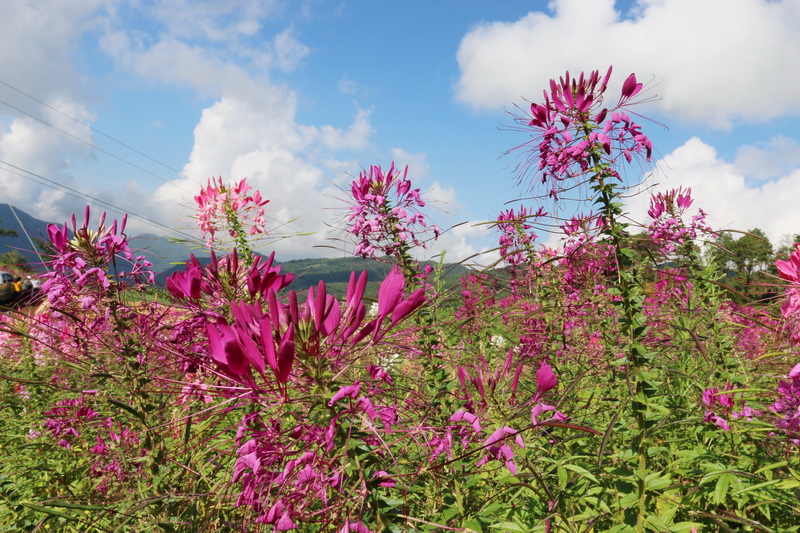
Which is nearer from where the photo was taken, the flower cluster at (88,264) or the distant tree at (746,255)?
the distant tree at (746,255)

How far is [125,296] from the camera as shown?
2.57m

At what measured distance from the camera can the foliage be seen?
133cm

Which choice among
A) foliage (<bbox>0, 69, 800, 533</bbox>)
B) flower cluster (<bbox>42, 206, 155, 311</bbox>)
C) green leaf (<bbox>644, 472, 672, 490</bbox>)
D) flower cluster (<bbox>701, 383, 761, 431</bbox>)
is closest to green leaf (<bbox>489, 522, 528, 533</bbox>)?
foliage (<bbox>0, 69, 800, 533</bbox>)

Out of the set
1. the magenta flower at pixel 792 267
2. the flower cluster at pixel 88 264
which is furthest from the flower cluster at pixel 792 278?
the flower cluster at pixel 88 264

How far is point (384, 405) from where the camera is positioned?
152cm

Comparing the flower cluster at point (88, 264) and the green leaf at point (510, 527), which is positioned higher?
the flower cluster at point (88, 264)

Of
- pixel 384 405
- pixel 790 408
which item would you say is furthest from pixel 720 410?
pixel 384 405

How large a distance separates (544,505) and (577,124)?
1801 mm

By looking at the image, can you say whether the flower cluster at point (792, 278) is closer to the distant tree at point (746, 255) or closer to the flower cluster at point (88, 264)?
the distant tree at point (746, 255)

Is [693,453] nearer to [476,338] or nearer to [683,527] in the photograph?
[683,527]

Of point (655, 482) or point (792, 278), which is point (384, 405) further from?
point (792, 278)

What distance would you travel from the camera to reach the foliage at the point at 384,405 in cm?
133

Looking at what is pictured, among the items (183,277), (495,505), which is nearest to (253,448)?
(183,277)

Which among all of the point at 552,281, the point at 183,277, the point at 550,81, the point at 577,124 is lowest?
the point at 183,277
